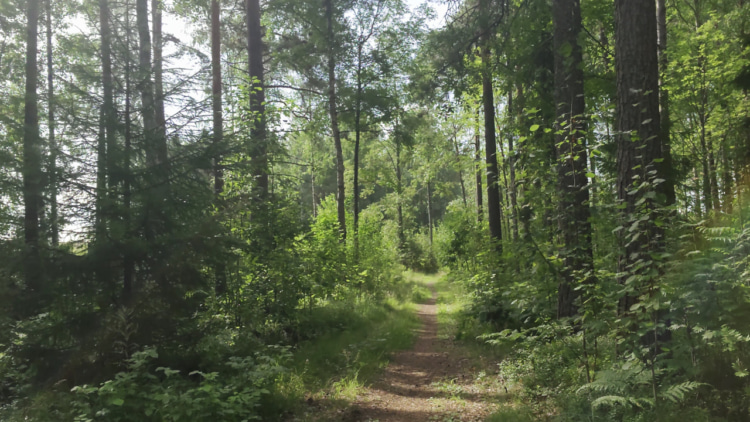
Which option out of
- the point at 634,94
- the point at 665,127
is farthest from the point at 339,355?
the point at 665,127

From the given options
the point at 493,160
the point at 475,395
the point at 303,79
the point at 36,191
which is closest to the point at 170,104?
the point at 36,191

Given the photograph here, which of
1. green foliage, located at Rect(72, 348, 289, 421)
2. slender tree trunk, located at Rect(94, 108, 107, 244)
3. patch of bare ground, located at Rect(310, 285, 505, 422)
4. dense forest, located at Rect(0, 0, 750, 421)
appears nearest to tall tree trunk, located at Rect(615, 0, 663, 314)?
dense forest, located at Rect(0, 0, 750, 421)

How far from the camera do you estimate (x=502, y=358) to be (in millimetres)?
7422

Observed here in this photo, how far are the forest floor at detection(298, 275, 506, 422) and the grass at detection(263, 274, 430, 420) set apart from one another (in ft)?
0.56

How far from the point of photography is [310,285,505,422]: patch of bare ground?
17.4ft

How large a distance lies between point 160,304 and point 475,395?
4.44m

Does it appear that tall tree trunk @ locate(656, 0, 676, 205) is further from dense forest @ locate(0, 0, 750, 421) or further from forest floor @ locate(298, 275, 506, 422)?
forest floor @ locate(298, 275, 506, 422)

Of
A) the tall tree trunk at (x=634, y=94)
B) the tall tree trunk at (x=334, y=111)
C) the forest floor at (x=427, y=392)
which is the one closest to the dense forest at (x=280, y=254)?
the tall tree trunk at (x=634, y=94)

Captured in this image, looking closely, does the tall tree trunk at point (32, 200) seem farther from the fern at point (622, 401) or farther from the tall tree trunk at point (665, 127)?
the tall tree trunk at point (665, 127)

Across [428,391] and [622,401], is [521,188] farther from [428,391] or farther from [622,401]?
[622,401]

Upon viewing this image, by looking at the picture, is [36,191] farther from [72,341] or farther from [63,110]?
[72,341]

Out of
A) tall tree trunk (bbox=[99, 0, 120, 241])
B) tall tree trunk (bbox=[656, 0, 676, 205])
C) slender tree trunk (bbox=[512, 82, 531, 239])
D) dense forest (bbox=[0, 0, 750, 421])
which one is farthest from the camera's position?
tall tree trunk (bbox=[656, 0, 676, 205])

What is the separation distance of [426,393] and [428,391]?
0.11 m

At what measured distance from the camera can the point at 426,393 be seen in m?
6.33
